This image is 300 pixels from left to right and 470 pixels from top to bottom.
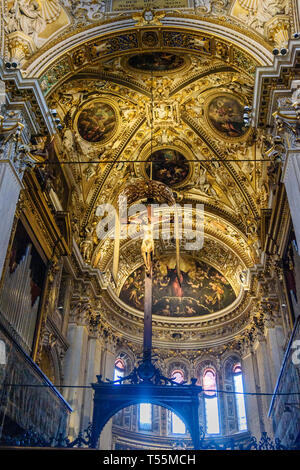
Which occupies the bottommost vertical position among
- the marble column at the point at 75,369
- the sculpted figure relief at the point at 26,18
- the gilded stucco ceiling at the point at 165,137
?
the marble column at the point at 75,369

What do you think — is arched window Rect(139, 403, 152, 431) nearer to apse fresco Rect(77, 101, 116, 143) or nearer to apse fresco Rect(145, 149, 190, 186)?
apse fresco Rect(145, 149, 190, 186)

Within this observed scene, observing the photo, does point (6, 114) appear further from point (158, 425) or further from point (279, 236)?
point (158, 425)

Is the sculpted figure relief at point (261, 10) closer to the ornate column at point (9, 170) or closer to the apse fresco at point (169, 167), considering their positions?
the ornate column at point (9, 170)

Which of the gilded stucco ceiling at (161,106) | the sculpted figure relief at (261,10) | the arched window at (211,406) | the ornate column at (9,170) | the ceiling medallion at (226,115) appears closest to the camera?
the ornate column at (9,170)

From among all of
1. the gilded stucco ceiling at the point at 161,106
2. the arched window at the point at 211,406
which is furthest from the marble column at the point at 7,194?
A: the arched window at the point at 211,406

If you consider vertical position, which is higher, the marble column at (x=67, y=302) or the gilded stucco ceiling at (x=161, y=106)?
the gilded stucco ceiling at (x=161, y=106)

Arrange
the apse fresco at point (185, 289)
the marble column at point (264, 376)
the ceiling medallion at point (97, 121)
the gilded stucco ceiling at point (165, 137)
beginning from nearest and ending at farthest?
1. the gilded stucco ceiling at point (165, 137)
2. the ceiling medallion at point (97, 121)
3. the marble column at point (264, 376)
4. the apse fresco at point (185, 289)

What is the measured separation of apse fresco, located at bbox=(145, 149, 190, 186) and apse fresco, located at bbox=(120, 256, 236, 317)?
615cm

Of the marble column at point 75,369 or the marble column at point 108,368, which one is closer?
the marble column at point 75,369

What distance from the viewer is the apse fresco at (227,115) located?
50.8ft

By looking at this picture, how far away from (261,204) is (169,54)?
20.6 ft

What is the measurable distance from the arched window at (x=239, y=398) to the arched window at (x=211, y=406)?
1.02 m

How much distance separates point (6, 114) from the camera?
32.7 ft

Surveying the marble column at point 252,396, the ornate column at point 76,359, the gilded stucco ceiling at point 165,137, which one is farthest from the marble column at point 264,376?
the ornate column at point 76,359
